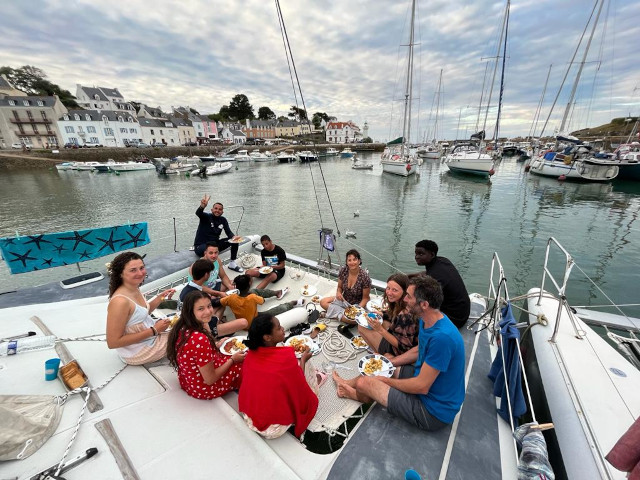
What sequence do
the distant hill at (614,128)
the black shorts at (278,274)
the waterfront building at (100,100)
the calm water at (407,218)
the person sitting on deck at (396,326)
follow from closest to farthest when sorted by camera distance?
1. the person sitting on deck at (396,326)
2. the black shorts at (278,274)
3. the calm water at (407,218)
4. the waterfront building at (100,100)
5. the distant hill at (614,128)

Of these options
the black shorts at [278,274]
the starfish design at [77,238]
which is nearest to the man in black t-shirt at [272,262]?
→ the black shorts at [278,274]

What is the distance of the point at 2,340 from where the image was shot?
2.93 metres

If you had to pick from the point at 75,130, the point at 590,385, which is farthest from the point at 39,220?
the point at 75,130

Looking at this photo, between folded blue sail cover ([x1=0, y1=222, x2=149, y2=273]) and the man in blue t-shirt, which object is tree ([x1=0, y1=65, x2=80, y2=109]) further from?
the man in blue t-shirt

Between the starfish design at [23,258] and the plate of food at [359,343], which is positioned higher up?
the starfish design at [23,258]

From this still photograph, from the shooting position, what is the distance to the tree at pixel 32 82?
198 ft

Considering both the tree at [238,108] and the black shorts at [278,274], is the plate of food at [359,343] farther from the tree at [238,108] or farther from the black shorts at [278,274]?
the tree at [238,108]

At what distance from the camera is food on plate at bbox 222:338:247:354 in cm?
320

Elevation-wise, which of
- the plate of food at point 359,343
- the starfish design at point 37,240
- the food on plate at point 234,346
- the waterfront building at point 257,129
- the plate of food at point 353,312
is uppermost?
the waterfront building at point 257,129

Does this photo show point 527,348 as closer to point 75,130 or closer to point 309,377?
point 309,377

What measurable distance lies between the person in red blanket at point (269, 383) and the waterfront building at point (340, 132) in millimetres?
103109

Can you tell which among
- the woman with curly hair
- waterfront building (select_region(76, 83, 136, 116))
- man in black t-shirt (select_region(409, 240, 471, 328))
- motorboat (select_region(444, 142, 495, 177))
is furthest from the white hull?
waterfront building (select_region(76, 83, 136, 116))

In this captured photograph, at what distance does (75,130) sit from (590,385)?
249 feet

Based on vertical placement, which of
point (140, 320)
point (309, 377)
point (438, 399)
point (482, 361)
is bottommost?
point (482, 361)
